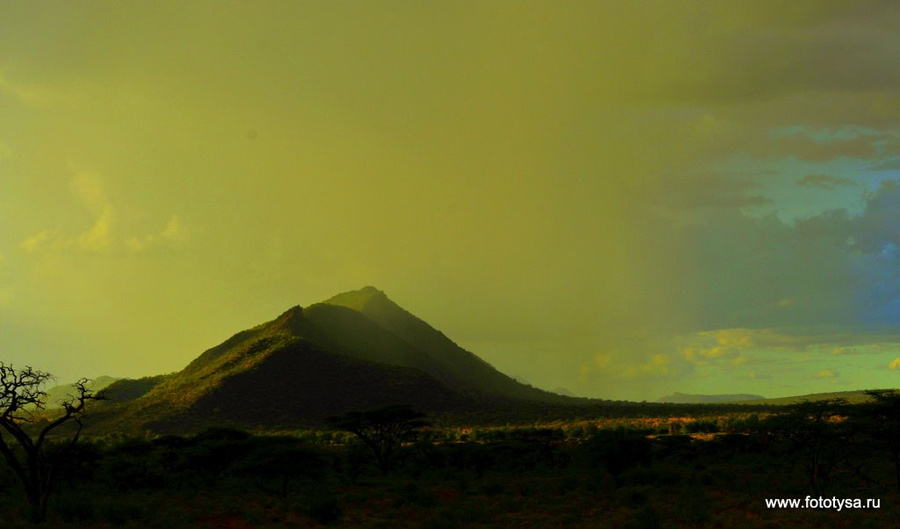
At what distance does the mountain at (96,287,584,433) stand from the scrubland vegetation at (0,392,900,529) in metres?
51.9

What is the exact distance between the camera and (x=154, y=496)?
1753 inches

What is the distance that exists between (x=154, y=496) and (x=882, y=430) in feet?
133

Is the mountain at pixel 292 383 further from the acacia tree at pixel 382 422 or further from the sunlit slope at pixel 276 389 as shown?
the acacia tree at pixel 382 422

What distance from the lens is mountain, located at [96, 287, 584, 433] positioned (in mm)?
121250

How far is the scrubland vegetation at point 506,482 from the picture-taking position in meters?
34.6

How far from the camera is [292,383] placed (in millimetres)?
133375

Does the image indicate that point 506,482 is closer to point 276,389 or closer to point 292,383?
point 276,389

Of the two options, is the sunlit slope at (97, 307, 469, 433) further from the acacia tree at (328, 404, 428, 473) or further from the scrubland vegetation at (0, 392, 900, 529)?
the acacia tree at (328, 404, 428, 473)

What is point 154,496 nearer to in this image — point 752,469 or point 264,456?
point 264,456

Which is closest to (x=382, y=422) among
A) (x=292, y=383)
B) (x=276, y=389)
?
(x=276, y=389)

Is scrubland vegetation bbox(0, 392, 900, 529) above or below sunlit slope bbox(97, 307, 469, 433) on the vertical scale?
below

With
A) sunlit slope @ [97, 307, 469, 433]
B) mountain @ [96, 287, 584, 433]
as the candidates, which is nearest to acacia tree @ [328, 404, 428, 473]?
sunlit slope @ [97, 307, 469, 433]

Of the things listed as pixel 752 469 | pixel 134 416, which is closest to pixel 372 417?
pixel 752 469

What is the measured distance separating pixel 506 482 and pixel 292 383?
88.9m
